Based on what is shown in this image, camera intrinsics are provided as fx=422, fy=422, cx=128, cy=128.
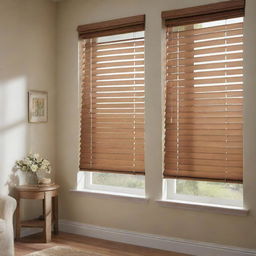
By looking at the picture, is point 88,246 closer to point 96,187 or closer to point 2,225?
point 96,187

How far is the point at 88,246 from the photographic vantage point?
460 centimetres

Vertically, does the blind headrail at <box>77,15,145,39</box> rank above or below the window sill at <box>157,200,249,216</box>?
above

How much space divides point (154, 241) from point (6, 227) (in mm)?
1588

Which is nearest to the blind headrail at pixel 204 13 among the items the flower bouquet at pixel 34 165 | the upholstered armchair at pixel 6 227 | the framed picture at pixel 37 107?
the framed picture at pixel 37 107

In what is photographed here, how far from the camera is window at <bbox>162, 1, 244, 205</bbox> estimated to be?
13.5 feet

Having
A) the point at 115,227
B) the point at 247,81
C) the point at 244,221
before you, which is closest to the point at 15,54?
the point at 115,227

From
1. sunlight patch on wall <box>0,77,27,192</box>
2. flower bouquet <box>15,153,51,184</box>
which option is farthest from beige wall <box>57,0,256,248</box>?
sunlight patch on wall <box>0,77,27,192</box>

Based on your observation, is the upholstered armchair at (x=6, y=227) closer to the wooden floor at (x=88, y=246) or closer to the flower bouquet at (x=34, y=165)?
the wooden floor at (x=88, y=246)

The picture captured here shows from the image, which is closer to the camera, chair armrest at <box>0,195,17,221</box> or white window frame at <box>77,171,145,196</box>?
chair armrest at <box>0,195,17,221</box>

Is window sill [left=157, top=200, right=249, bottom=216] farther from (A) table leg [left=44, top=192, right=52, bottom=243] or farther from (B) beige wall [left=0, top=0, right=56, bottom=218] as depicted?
(B) beige wall [left=0, top=0, right=56, bottom=218]

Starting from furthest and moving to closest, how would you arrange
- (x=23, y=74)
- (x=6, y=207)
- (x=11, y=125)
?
(x=23, y=74), (x=11, y=125), (x=6, y=207)

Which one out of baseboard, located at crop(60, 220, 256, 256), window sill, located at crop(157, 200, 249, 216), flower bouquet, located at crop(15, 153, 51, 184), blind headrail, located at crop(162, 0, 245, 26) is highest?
blind headrail, located at crop(162, 0, 245, 26)

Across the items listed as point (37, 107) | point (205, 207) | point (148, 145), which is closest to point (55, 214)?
point (37, 107)

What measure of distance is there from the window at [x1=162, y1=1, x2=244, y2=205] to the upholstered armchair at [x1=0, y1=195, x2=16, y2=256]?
1638 mm
